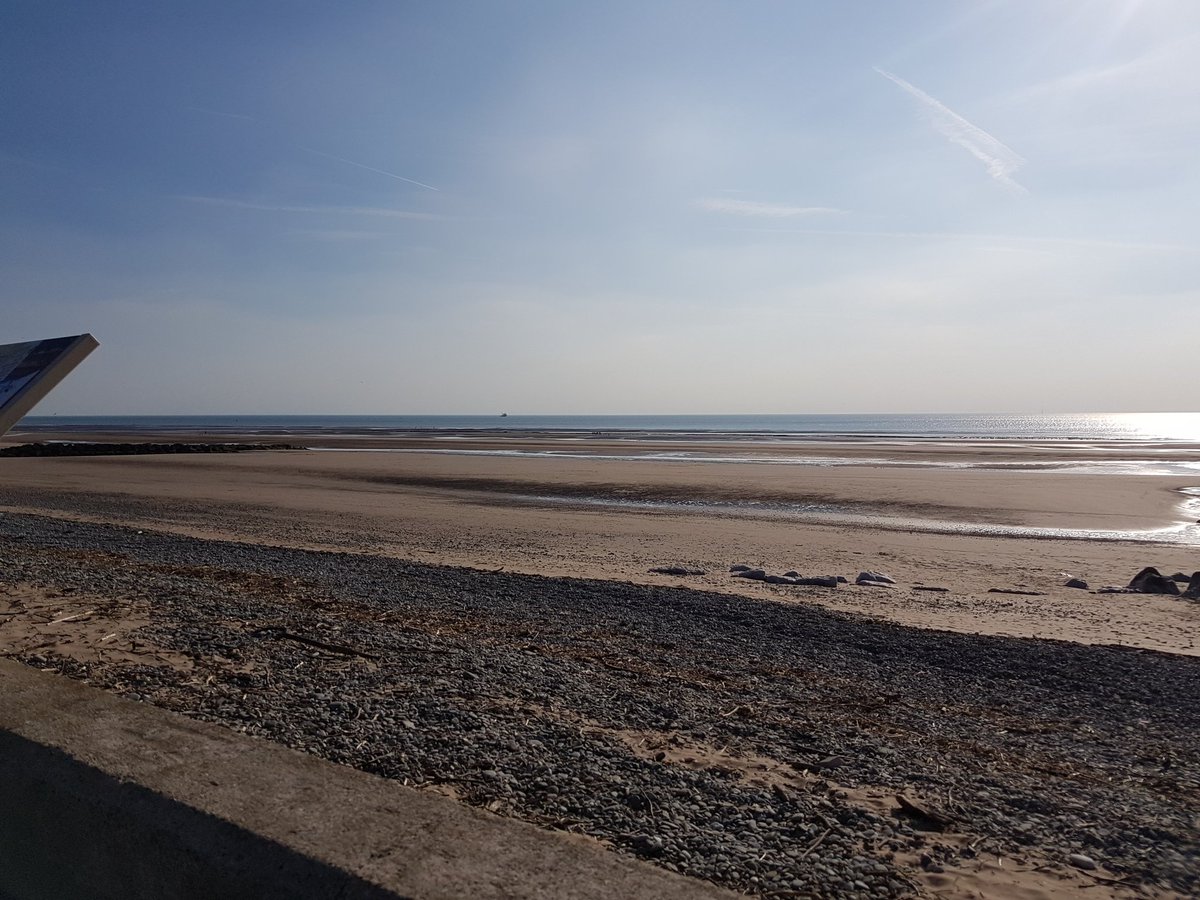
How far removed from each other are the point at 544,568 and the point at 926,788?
909 cm

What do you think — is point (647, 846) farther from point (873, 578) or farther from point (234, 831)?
point (873, 578)

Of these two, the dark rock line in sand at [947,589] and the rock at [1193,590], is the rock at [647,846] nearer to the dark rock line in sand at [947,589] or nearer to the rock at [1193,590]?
the dark rock line in sand at [947,589]

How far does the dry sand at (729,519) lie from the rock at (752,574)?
39cm

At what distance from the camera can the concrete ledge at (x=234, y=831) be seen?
2.43 meters

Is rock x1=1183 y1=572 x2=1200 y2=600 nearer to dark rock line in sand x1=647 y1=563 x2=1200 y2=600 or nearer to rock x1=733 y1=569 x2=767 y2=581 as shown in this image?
dark rock line in sand x1=647 y1=563 x2=1200 y2=600

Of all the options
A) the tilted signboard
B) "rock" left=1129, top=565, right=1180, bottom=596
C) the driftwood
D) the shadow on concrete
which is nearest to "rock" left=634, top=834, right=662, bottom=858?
the shadow on concrete

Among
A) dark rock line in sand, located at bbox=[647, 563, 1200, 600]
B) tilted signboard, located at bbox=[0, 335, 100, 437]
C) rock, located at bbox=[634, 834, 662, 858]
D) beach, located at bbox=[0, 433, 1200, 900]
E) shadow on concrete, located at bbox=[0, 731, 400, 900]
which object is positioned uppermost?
tilted signboard, located at bbox=[0, 335, 100, 437]

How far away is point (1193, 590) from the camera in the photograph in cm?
1115

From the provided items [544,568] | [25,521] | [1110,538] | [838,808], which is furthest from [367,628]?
[1110,538]

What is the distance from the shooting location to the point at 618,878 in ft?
8.02

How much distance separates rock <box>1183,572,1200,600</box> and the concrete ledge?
452 inches

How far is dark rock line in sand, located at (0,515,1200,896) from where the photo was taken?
3.39 meters

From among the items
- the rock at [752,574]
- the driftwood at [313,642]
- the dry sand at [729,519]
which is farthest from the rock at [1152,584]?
the driftwood at [313,642]

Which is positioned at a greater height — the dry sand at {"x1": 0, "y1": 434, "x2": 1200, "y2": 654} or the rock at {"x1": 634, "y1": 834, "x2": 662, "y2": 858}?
the rock at {"x1": 634, "y1": 834, "x2": 662, "y2": 858}
